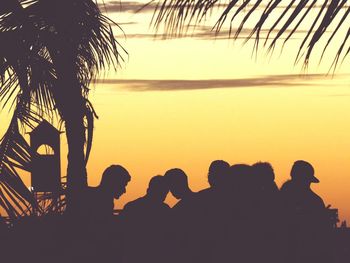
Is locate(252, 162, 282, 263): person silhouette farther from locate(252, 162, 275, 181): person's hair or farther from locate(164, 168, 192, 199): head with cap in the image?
locate(164, 168, 192, 199): head with cap

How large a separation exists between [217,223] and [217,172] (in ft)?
2.21

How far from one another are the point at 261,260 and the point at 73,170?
370 cm

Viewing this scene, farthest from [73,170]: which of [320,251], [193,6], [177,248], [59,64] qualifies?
[193,6]

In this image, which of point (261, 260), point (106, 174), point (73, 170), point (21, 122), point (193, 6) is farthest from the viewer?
→ point (73, 170)

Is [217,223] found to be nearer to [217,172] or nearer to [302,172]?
[217,172]

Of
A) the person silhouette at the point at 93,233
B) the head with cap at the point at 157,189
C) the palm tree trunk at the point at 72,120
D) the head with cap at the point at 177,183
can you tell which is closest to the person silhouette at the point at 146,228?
the head with cap at the point at 157,189

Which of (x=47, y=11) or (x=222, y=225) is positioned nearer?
(x=222, y=225)

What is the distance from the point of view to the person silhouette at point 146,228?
Result: 7340 mm

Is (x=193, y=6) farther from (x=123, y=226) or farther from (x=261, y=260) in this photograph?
(x=123, y=226)

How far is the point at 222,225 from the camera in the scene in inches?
273

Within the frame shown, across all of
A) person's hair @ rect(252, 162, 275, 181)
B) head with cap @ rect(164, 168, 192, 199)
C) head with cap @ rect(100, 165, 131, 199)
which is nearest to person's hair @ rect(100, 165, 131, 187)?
head with cap @ rect(100, 165, 131, 199)

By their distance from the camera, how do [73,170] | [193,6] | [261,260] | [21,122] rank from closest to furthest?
[193,6] < [261,260] < [21,122] < [73,170]

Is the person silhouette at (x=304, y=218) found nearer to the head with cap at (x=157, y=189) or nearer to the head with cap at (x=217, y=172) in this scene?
the head with cap at (x=217, y=172)

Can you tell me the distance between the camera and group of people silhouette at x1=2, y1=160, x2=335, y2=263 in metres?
6.91
